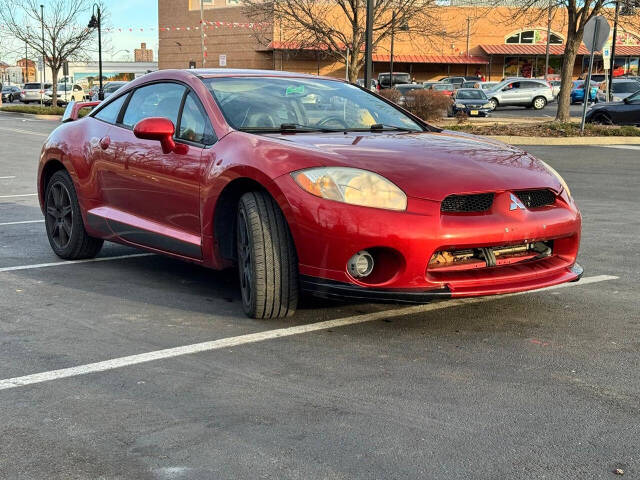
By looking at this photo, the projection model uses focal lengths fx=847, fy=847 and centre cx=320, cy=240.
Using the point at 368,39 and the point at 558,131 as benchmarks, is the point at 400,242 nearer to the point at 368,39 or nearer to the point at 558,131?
the point at 368,39

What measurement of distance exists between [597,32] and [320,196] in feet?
55.2

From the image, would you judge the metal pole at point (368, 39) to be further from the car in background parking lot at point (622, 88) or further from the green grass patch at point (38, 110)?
the green grass patch at point (38, 110)

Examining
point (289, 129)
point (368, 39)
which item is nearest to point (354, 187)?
point (289, 129)

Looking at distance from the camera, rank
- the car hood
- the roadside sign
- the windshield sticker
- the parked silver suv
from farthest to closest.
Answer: the parked silver suv
the roadside sign
the windshield sticker
the car hood

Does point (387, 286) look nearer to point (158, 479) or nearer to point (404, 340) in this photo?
point (404, 340)

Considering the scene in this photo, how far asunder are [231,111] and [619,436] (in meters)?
3.15

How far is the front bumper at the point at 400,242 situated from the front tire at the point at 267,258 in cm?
11

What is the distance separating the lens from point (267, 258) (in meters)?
4.62

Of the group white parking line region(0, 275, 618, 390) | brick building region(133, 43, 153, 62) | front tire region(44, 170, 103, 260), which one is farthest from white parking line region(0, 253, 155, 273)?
brick building region(133, 43, 153, 62)

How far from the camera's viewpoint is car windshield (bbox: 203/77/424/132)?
17.7ft

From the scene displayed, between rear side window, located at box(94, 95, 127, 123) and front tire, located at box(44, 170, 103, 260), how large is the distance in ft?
1.84

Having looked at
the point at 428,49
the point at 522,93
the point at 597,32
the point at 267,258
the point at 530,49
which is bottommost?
the point at 267,258

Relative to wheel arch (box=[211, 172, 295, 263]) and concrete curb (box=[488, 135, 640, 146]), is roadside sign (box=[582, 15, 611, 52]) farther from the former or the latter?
wheel arch (box=[211, 172, 295, 263])

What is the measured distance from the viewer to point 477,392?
3719 millimetres
